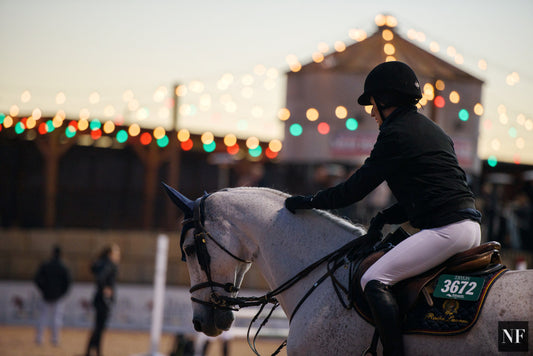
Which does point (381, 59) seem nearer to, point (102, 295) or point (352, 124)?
point (352, 124)

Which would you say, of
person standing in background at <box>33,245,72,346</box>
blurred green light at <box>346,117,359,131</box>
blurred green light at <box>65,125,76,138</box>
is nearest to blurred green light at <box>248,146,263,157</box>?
blurred green light at <box>346,117,359,131</box>

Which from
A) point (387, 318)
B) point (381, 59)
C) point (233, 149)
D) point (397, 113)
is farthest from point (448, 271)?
point (233, 149)

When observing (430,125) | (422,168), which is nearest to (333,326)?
(422,168)

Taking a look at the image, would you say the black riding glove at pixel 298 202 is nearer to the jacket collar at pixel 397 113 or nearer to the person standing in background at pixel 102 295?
the jacket collar at pixel 397 113

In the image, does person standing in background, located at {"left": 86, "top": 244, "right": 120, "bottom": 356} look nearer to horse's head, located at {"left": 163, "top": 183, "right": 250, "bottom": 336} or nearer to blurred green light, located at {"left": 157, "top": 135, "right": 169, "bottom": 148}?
blurred green light, located at {"left": 157, "top": 135, "right": 169, "bottom": 148}

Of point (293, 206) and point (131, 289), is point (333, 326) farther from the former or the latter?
point (131, 289)

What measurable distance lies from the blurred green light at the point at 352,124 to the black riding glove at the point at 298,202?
36.2ft

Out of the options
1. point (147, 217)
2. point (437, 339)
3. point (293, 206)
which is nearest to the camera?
point (437, 339)

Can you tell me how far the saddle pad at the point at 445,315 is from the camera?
2898 mm

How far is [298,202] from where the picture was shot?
342cm

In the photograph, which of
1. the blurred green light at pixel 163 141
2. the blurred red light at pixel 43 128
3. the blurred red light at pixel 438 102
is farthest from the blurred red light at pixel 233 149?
the blurred red light at pixel 438 102

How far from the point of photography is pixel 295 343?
319 centimetres

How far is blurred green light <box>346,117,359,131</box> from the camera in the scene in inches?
564

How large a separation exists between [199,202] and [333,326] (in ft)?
3.38
